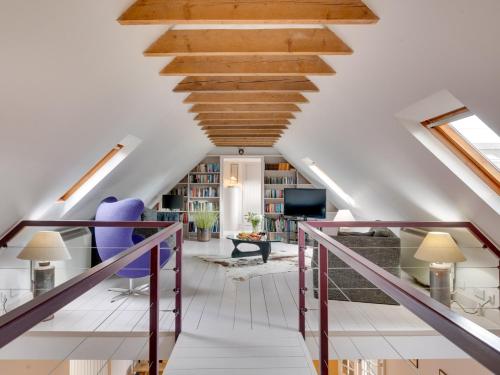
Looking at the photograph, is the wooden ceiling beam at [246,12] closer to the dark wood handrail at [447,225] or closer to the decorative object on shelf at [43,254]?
the dark wood handrail at [447,225]

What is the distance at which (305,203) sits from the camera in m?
6.80

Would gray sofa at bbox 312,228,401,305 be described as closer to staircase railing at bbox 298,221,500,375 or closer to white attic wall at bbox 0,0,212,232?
staircase railing at bbox 298,221,500,375

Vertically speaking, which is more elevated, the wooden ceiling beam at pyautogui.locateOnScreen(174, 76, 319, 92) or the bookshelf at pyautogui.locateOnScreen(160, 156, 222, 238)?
the wooden ceiling beam at pyautogui.locateOnScreen(174, 76, 319, 92)

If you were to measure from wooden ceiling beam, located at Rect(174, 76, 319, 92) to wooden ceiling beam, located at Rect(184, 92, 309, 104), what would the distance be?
366 mm

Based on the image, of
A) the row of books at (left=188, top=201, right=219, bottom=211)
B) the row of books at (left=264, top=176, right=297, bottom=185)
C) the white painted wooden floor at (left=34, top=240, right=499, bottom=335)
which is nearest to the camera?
the white painted wooden floor at (left=34, top=240, right=499, bottom=335)

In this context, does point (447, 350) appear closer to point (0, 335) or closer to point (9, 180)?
point (0, 335)

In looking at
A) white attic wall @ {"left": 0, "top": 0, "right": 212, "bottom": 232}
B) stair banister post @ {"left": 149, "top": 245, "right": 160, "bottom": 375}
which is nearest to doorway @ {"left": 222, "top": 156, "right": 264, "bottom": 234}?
white attic wall @ {"left": 0, "top": 0, "right": 212, "bottom": 232}

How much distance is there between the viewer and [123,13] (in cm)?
178

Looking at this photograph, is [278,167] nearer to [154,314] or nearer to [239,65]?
[239,65]

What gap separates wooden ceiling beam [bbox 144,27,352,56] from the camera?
221 centimetres

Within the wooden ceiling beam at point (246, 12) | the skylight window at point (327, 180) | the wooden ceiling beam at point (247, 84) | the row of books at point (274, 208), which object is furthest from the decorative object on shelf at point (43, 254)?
the row of books at point (274, 208)

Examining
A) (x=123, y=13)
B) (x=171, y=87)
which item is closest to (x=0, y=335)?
(x=123, y=13)

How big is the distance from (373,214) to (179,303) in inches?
145

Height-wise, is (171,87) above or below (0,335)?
above
